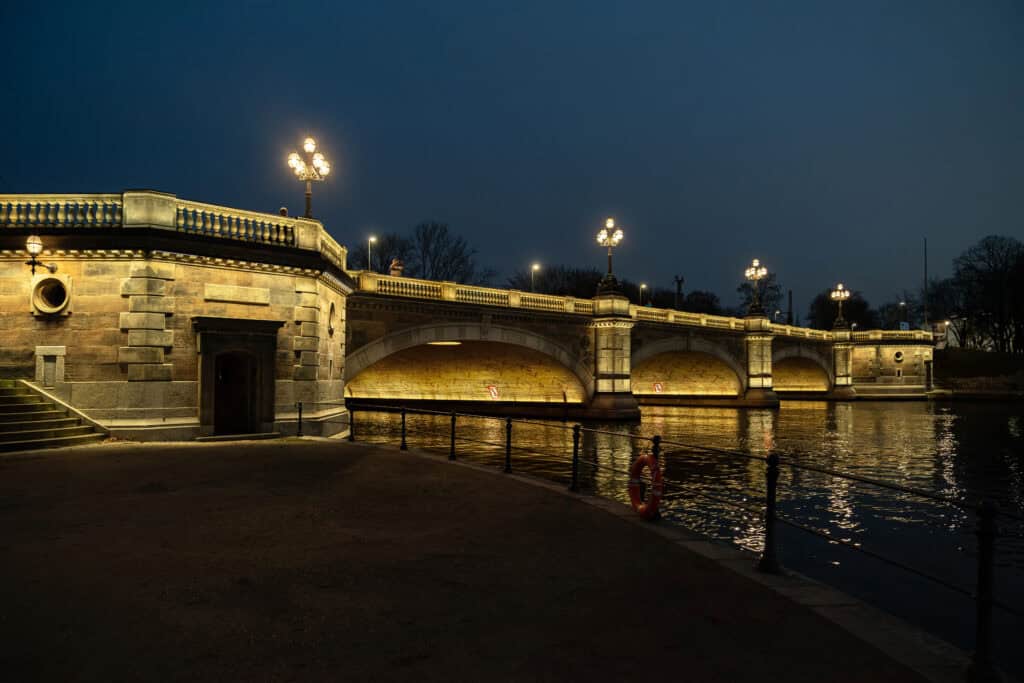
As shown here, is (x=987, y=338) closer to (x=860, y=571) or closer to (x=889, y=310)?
(x=889, y=310)

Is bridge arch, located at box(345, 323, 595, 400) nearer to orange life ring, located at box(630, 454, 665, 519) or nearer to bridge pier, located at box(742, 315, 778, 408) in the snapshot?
orange life ring, located at box(630, 454, 665, 519)

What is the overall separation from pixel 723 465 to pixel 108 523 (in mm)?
15900

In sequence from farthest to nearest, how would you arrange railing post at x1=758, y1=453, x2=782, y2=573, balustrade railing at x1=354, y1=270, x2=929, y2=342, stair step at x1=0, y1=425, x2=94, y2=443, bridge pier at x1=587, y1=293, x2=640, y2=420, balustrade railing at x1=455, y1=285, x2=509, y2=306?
1. bridge pier at x1=587, y1=293, x2=640, y2=420
2. balustrade railing at x1=455, y1=285, x2=509, y2=306
3. balustrade railing at x1=354, y1=270, x2=929, y2=342
4. stair step at x1=0, y1=425, x2=94, y2=443
5. railing post at x1=758, y1=453, x2=782, y2=573

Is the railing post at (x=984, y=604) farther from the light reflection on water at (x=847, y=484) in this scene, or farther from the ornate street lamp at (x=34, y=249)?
the ornate street lamp at (x=34, y=249)

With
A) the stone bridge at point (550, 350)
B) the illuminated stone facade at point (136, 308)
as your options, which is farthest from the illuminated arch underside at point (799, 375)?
the illuminated stone facade at point (136, 308)

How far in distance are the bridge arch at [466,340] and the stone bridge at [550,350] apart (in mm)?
47

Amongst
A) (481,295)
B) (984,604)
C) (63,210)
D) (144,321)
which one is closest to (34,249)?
(63,210)

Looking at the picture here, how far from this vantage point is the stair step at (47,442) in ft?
43.7

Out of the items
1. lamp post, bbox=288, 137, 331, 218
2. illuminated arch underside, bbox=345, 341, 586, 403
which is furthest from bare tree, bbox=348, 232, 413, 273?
lamp post, bbox=288, 137, 331, 218

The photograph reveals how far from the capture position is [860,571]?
29.2 feet

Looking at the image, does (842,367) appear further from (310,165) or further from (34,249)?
(34,249)

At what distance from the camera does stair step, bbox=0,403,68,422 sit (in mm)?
13970

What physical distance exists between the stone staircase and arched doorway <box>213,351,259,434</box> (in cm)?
295

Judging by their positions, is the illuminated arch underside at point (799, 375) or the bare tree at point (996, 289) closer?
the illuminated arch underside at point (799, 375)
